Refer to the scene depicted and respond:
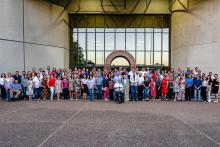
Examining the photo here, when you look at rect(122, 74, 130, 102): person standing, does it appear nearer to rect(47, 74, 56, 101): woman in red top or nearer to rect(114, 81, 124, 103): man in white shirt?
rect(114, 81, 124, 103): man in white shirt

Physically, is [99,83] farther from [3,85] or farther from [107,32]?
[107,32]

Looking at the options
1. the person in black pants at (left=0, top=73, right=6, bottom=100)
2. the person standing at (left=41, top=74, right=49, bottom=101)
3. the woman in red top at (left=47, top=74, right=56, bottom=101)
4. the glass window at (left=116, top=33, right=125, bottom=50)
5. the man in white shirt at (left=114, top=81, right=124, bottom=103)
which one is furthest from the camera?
the glass window at (left=116, top=33, right=125, bottom=50)

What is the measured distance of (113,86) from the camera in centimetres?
1961

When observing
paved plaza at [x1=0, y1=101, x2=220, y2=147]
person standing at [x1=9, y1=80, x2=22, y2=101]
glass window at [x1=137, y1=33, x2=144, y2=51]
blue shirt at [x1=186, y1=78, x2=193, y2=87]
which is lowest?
paved plaza at [x1=0, y1=101, x2=220, y2=147]

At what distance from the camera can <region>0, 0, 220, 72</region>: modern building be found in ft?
79.5

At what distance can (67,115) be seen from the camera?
43.7ft

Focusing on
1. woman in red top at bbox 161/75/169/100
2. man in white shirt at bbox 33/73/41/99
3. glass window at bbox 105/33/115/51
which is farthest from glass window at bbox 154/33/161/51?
man in white shirt at bbox 33/73/41/99

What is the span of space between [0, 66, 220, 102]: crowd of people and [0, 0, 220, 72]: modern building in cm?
299

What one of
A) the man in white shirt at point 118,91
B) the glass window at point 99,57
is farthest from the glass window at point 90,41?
the man in white shirt at point 118,91

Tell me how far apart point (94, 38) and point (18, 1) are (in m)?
11.5

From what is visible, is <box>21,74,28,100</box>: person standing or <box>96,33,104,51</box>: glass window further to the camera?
<box>96,33,104,51</box>: glass window

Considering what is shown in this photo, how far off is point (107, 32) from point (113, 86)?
15.4 m

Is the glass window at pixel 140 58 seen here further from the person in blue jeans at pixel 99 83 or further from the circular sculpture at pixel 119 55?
the person in blue jeans at pixel 99 83

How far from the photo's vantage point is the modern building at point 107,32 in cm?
2422
